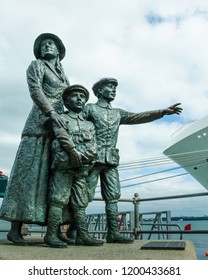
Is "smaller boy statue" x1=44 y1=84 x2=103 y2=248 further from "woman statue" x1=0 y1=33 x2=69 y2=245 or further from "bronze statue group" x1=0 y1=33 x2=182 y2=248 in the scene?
"woman statue" x1=0 y1=33 x2=69 y2=245

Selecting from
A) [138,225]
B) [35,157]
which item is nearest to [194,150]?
[138,225]

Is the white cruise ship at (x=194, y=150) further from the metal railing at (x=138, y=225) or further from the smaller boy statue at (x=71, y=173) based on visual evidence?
the smaller boy statue at (x=71, y=173)

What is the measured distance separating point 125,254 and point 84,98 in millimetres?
1631

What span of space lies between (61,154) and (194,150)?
11845mm

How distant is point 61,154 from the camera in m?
3.16

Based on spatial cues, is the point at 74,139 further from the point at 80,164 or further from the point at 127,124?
the point at 127,124

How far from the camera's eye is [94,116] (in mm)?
3697

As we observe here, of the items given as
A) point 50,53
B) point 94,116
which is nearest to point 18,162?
point 94,116

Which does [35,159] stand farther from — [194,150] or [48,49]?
[194,150]

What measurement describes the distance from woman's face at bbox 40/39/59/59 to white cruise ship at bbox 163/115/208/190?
33.2 ft

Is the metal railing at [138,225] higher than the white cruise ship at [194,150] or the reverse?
the reverse

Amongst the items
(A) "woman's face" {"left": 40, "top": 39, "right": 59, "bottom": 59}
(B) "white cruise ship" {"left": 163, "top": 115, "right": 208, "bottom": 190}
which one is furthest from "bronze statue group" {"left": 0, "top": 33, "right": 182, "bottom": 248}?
(B) "white cruise ship" {"left": 163, "top": 115, "right": 208, "bottom": 190}

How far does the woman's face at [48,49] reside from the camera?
3783 millimetres

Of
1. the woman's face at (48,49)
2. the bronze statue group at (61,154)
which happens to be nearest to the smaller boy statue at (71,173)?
the bronze statue group at (61,154)
